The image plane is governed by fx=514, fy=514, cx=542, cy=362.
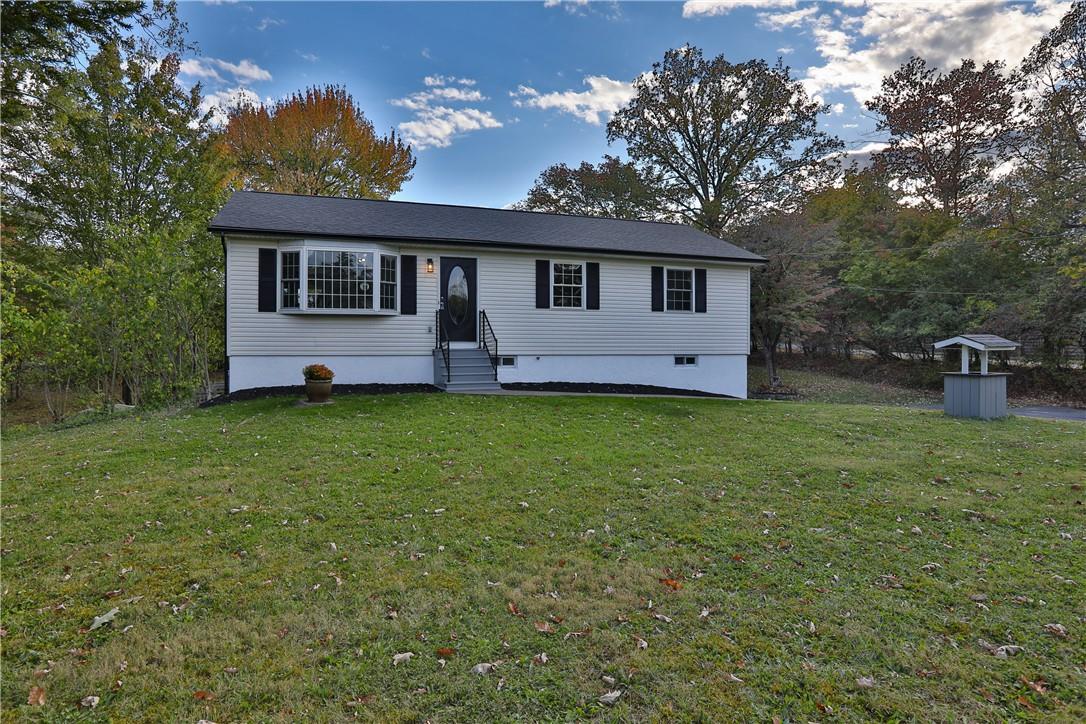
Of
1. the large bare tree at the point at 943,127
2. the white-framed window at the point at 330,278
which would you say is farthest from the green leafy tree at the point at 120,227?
the large bare tree at the point at 943,127

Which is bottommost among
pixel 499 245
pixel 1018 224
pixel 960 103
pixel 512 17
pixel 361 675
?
pixel 361 675

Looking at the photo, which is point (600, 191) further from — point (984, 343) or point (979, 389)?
point (979, 389)

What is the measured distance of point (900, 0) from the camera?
11859 millimetres

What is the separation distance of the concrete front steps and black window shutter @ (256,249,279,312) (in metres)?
3.73

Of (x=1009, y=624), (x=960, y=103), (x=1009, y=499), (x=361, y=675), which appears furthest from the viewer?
(x=960, y=103)

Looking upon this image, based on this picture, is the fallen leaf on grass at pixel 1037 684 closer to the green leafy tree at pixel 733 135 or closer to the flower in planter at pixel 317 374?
the flower in planter at pixel 317 374

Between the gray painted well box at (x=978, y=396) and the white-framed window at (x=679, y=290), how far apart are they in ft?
20.2

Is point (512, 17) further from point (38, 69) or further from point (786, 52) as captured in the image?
point (786, 52)

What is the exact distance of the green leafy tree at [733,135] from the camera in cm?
2489

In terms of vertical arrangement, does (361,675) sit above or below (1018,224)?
below

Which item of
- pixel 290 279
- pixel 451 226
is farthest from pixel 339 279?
pixel 451 226

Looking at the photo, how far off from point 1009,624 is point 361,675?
11.9ft

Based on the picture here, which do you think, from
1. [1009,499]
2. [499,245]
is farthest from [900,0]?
[1009,499]

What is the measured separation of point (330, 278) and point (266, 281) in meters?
1.35
